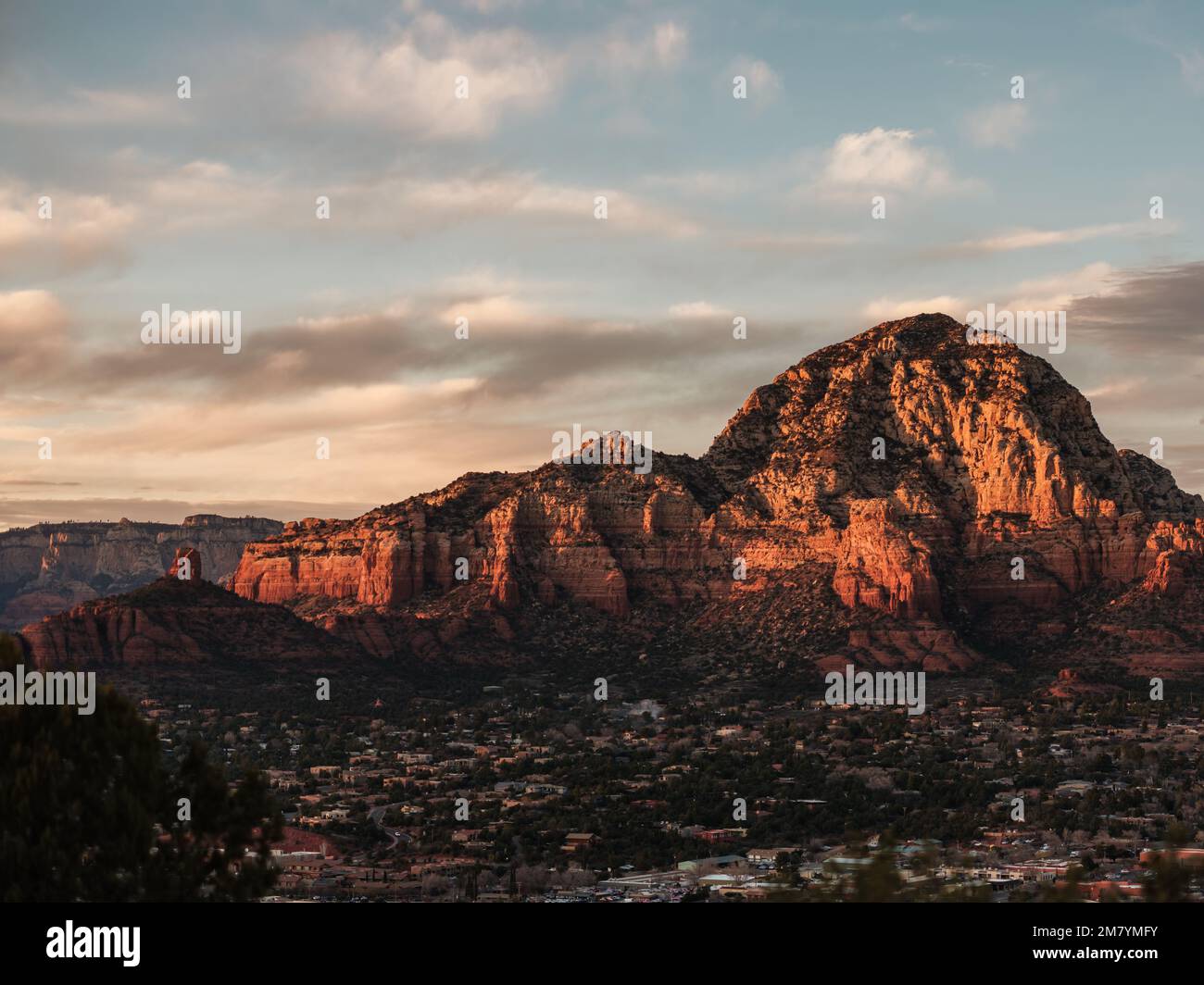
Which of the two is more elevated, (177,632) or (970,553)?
(970,553)

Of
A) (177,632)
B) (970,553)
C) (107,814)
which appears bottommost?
(107,814)

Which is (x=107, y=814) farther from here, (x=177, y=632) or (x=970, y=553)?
(x=970, y=553)

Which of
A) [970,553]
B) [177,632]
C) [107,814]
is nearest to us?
[107,814]

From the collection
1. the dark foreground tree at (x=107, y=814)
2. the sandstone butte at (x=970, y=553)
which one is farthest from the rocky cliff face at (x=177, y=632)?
the dark foreground tree at (x=107, y=814)

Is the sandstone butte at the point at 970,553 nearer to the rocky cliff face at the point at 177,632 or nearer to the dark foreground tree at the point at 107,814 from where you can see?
the rocky cliff face at the point at 177,632

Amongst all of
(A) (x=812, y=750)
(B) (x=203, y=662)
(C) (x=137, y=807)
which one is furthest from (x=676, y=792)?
(C) (x=137, y=807)

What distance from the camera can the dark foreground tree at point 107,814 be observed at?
3391cm

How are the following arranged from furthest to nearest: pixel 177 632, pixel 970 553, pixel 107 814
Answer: pixel 970 553 < pixel 177 632 < pixel 107 814

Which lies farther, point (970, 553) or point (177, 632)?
point (970, 553)

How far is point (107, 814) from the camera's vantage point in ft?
115

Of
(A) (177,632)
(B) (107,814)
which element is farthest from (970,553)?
(B) (107,814)

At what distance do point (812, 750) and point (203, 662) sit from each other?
69.4 metres

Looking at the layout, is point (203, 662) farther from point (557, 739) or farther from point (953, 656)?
point (953, 656)

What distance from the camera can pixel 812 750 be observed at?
A: 145 meters
